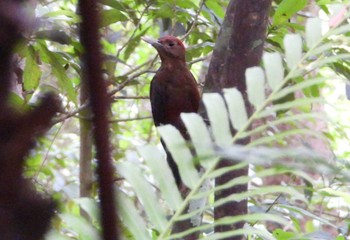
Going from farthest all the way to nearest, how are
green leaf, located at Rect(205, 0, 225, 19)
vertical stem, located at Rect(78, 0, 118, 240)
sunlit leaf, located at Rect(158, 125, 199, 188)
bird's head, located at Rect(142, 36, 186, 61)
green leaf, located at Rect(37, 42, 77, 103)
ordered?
bird's head, located at Rect(142, 36, 186, 61), green leaf, located at Rect(205, 0, 225, 19), green leaf, located at Rect(37, 42, 77, 103), sunlit leaf, located at Rect(158, 125, 199, 188), vertical stem, located at Rect(78, 0, 118, 240)

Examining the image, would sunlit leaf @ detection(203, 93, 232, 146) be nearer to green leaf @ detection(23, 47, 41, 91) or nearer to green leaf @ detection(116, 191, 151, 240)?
green leaf @ detection(116, 191, 151, 240)

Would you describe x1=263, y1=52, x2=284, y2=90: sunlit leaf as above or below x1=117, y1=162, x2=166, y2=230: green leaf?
above

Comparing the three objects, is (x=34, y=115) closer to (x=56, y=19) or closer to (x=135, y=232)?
(x=135, y=232)

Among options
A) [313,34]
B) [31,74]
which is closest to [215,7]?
[31,74]

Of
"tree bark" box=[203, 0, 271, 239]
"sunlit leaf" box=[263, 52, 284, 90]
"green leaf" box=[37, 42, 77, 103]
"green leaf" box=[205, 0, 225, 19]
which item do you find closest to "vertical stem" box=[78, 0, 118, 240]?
"sunlit leaf" box=[263, 52, 284, 90]

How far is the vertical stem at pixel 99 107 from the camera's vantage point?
268mm

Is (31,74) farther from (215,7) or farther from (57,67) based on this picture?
(215,7)

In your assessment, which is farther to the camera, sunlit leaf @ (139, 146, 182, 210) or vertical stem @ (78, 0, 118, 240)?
sunlit leaf @ (139, 146, 182, 210)

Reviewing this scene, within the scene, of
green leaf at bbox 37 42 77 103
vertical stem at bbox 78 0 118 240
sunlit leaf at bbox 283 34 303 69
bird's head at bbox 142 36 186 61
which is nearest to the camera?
vertical stem at bbox 78 0 118 240

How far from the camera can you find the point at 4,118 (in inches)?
11.5

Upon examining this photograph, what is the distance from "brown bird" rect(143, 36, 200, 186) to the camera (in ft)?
8.02

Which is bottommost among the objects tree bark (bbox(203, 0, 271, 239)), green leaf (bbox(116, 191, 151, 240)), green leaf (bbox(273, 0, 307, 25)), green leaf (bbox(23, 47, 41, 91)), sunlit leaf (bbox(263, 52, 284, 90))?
green leaf (bbox(116, 191, 151, 240))

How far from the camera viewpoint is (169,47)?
8.13ft

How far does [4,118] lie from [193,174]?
0.39 meters
